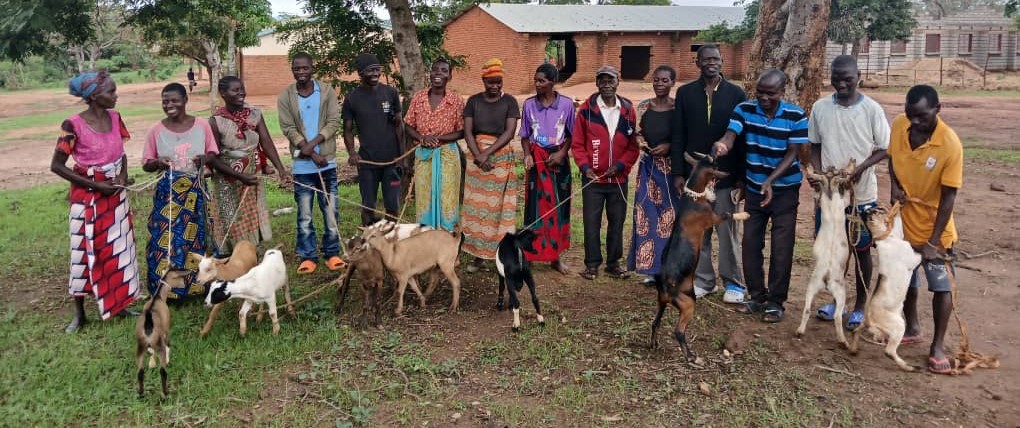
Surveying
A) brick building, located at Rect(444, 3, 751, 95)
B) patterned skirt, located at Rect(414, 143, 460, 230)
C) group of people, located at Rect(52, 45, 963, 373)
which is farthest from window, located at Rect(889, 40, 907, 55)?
patterned skirt, located at Rect(414, 143, 460, 230)

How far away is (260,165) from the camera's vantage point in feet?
21.8

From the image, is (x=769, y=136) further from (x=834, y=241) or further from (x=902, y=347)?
(x=902, y=347)

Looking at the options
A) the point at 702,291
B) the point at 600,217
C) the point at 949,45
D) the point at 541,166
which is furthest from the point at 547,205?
the point at 949,45

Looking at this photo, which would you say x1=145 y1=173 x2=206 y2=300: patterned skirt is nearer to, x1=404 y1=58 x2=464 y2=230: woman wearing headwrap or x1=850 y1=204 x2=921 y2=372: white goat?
x1=404 y1=58 x2=464 y2=230: woman wearing headwrap

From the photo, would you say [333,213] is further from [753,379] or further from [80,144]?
[753,379]

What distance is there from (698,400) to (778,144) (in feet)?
6.76

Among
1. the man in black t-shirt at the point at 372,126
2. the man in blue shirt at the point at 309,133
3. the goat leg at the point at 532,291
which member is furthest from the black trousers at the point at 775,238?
the man in blue shirt at the point at 309,133

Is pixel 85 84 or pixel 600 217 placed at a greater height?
pixel 85 84

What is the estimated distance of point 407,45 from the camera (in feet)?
25.9

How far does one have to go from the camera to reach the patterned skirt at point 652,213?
609 cm

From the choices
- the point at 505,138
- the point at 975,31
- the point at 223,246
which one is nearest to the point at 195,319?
the point at 223,246

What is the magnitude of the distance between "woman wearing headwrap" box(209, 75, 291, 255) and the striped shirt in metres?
3.83

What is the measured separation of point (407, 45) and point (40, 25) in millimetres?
3471

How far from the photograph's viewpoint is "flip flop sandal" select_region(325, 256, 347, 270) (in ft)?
22.8
